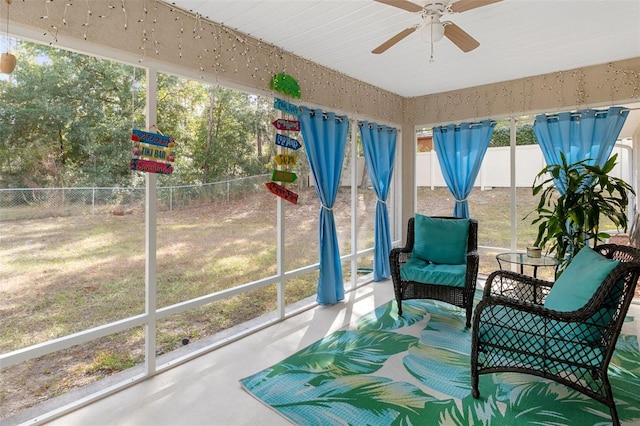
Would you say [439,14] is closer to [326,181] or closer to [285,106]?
[285,106]

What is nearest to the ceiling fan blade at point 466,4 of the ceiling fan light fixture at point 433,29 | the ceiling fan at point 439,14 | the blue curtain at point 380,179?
the ceiling fan at point 439,14

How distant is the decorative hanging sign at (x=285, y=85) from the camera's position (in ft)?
10.8

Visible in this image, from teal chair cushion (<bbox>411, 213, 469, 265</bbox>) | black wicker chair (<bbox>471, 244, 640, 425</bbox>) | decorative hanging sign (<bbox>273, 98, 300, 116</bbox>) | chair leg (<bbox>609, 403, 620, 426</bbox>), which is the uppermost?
decorative hanging sign (<bbox>273, 98, 300, 116</bbox>)

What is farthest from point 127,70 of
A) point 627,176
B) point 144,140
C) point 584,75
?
point 627,176

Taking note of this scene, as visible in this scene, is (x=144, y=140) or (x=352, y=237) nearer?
(x=144, y=140)

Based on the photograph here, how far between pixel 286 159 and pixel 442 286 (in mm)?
1894

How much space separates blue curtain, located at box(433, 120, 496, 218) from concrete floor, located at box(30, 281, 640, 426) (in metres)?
2.18

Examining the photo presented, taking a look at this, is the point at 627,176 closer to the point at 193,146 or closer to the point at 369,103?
the point at 369,103

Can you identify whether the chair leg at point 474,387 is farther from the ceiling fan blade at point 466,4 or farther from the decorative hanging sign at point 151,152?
the decorative hanging sign at point 151,152

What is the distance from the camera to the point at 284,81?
3.34 m

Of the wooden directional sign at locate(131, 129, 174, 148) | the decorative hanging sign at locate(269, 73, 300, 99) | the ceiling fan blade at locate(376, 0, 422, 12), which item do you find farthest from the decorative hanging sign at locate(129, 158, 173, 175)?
the ceiling fan blade at locate(376, 0, 422, 12)

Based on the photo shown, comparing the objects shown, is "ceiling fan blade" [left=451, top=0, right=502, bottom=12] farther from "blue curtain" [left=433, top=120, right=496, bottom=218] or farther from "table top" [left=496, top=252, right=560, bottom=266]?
"blue curtain" [left=433, top=120, right=496, bottom=218]

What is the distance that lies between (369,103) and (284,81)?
1.63m

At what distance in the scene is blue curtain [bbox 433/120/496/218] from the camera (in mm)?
4621
